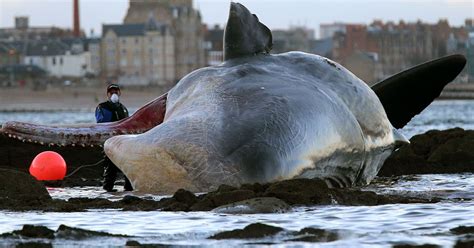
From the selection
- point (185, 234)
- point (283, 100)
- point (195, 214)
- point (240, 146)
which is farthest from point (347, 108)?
point (185, 234)

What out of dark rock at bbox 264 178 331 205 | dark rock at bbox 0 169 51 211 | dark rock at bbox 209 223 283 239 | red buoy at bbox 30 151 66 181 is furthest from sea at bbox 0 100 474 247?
red buoy at bbox 30 151 66 181

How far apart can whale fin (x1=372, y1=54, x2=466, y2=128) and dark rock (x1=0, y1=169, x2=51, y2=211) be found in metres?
5.17

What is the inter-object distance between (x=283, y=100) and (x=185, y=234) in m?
3.50

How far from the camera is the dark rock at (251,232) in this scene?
Result: 12.2 meters

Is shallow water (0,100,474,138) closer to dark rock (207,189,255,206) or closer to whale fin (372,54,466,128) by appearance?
whale fin (372,54,466,128)

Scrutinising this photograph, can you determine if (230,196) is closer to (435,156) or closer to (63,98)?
(435,156)

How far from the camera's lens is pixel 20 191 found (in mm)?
15617

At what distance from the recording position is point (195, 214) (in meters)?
13.8

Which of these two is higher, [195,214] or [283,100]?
[283,100]

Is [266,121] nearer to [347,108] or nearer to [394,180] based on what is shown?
[347,108]

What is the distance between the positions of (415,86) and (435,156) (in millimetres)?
3061

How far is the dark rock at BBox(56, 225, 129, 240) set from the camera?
1215 cm

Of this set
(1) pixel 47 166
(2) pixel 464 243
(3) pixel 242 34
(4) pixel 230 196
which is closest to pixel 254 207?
(4) pixel 230 196

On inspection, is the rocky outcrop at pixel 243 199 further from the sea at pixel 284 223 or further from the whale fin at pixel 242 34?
the whale fin at pixel 242 34
